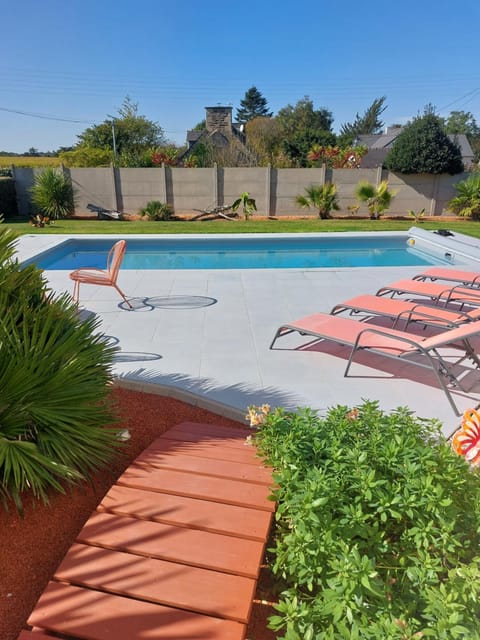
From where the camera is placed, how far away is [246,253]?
1247 cm

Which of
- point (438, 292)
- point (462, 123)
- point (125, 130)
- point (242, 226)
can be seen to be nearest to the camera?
point (438, 292)

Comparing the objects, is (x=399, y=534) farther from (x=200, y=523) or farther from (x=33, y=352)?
(x=33, y=352)

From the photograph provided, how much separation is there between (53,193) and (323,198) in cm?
1079

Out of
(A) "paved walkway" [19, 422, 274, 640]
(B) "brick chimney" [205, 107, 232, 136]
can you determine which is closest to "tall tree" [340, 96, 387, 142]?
(B) "brick chimney" [205, 107, 232, 136]

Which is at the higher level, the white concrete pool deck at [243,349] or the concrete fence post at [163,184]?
the concrete fence post at [163,184]

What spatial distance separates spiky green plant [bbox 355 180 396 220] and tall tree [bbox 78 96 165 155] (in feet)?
79.2

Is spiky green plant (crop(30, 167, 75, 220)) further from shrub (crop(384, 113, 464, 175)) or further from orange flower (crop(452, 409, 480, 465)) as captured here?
orange flower (crop(452, 409, 480, 465))

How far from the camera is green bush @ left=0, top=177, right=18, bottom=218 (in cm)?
1766

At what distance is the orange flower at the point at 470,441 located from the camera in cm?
221

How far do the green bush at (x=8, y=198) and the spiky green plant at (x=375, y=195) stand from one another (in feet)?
46.1

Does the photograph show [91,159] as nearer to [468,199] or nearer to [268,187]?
[268,187]

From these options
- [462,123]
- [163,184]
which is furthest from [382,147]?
[462,123]

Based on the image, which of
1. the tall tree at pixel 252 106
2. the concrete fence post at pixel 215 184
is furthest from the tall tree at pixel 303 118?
the concrete fence post at pixel 215 184

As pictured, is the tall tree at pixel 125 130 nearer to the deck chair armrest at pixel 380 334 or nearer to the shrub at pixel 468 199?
the shrub at pixel 468 199
